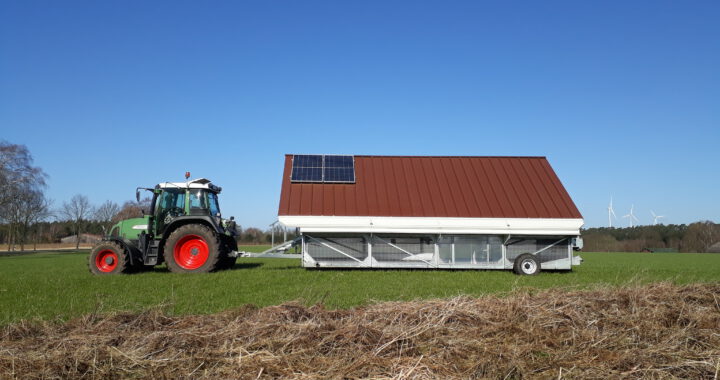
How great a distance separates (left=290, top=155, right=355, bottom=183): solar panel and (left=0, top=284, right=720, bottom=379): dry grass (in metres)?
10.7

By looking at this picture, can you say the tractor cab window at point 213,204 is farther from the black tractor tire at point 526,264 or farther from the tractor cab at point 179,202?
the black tractor tire at point 526,264

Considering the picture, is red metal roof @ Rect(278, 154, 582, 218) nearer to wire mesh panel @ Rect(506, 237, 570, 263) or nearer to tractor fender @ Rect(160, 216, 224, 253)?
wire mesh panel @ Rect(506, 237, 570, 263)

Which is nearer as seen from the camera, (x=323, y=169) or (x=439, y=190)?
(x=439, y=190)

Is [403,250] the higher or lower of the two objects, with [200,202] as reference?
lower

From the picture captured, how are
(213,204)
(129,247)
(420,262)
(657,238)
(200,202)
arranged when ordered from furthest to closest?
(657,238) → (420,262) → (213,204) → (200,202) → (129,247)

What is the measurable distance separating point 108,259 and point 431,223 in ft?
30.5

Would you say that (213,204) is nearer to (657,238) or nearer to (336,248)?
(336,248)

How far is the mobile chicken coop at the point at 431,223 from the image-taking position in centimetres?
1413

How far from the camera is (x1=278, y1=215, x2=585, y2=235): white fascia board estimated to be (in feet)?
46.1

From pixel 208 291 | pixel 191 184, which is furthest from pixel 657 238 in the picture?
pixel 208 291

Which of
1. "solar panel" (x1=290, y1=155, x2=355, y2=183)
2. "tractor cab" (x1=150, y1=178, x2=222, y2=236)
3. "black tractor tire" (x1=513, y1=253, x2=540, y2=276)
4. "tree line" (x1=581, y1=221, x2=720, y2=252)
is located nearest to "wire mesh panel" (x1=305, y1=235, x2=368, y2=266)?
"solar panel" (x1=290, y1=155, x2=355, y2=183)

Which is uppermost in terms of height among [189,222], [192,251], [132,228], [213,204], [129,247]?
[213,204]

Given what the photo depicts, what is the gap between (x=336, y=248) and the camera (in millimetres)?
14453

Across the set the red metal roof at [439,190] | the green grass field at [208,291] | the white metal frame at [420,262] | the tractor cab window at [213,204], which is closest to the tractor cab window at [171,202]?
the tractor cab window at [213,204]
